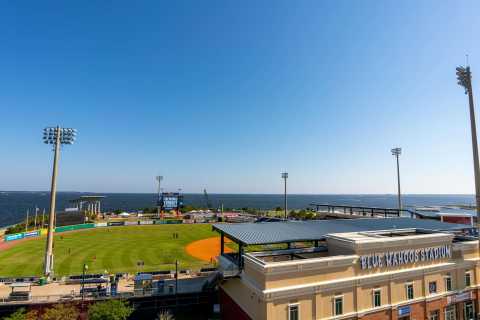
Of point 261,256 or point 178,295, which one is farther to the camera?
point 178,295

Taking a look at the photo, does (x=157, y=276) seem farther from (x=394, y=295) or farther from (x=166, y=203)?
(x=166, y=203)

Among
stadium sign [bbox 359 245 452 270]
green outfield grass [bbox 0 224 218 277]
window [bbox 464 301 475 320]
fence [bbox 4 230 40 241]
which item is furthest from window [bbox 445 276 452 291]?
fence [bbox 4 230 40 241]

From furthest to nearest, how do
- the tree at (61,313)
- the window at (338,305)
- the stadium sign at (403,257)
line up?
1. the tree at (61,313)
2. the stadium sign at (403,257)
3. the window at (338,305)

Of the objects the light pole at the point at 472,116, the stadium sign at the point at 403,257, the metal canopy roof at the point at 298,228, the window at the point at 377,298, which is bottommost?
the window at the point at 377,298

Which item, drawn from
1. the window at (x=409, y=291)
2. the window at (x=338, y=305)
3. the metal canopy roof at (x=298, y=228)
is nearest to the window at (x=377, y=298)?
the window at (x=409, y=291)

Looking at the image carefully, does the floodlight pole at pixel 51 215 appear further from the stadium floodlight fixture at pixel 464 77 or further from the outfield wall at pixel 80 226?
the stadium floodlight fixture at pixel 464 77

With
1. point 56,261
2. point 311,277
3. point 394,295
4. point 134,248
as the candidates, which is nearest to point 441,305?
point 394,295
